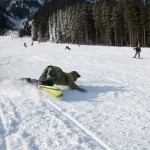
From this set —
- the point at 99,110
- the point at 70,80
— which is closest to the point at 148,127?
the point at 99,110

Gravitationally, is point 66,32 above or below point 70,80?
above

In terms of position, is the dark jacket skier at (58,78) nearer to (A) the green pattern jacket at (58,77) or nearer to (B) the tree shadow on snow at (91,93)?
(A) the green pattern jacket at (58,77)

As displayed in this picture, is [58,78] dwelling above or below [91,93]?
above

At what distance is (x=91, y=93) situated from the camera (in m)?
10.8

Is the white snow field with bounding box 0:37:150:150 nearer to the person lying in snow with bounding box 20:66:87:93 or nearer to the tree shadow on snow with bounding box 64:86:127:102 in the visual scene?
the tree shadow on snow with bounding box 64:86:127:102

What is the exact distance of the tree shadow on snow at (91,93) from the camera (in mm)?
9797

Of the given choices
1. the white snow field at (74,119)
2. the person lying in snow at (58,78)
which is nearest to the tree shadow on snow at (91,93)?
the white snow field at (74,119)

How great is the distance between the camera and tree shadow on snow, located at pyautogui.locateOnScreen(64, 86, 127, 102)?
32.1 feet

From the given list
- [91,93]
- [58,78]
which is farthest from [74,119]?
[58,78]

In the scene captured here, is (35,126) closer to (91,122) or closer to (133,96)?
(91,122)

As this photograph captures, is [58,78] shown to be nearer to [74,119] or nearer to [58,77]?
[58,77]

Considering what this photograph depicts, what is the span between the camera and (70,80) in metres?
11.2

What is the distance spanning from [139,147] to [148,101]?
396 cm

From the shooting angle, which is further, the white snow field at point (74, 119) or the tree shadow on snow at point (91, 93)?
the tree shadow on snow at point (91, 93)
